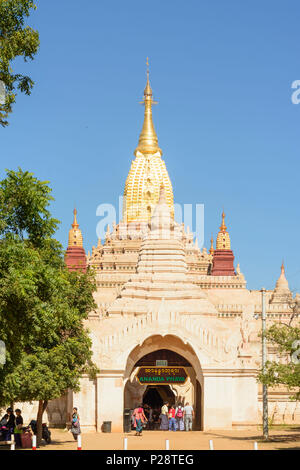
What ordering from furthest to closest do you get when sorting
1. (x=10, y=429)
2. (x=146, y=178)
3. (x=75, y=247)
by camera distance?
(x=75, y=247) → (x=146, y=178) → (x=10, y=429)

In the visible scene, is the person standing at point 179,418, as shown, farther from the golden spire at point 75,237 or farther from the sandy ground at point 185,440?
the golden spire at point 75,237

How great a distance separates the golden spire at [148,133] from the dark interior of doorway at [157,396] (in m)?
29.6

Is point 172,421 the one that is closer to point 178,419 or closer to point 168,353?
point 178,419

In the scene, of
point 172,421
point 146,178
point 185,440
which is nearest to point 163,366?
point 172,421

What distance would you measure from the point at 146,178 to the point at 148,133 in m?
5.45

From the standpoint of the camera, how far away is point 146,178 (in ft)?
265

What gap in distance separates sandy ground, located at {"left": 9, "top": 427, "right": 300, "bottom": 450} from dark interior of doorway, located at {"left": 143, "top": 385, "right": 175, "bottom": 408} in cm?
1381

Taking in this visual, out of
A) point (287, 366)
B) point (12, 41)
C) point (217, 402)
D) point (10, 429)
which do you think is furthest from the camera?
point (217, 402)

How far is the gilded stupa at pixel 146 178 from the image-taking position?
79375 millimetres

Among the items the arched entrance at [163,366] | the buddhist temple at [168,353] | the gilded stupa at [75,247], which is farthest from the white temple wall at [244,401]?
the gilded stupa at [75,247]

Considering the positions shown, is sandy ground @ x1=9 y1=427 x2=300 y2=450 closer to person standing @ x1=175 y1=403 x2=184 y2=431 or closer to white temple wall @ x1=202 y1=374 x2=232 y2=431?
white temple wall @ x1=202 y1=374 x2=232 y2=431

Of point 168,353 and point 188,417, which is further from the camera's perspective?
point 168,353

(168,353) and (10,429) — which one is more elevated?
(168,353)
